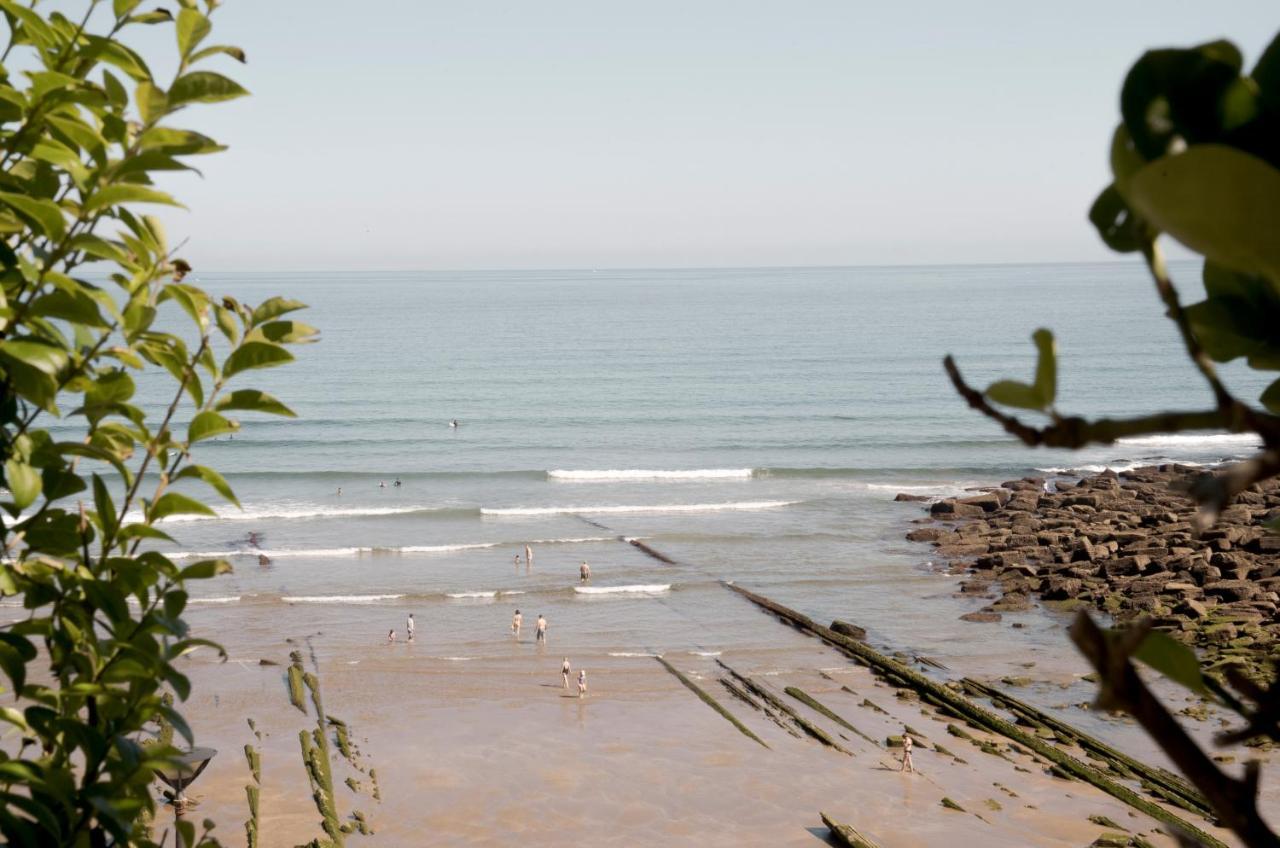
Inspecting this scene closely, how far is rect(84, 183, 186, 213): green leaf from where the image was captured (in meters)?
1.73

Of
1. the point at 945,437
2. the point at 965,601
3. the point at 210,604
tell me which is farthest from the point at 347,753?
the point at 945,437

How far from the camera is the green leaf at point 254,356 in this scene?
6.31 ft

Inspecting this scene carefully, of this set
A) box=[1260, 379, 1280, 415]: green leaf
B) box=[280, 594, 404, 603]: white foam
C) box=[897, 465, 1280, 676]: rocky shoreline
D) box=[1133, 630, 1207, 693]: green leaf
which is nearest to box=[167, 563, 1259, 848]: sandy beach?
box=[280, 594, 404, 603]: white foam

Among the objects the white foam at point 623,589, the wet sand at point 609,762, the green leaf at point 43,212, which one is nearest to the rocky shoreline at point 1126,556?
the wet sand at point 609,762

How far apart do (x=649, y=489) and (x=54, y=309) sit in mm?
43306

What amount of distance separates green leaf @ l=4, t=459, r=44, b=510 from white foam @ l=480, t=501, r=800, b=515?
38.9m

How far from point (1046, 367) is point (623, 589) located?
3044 centimetres

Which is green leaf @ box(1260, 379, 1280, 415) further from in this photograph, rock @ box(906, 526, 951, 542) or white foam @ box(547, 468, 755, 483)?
white foam @ box(547, 468, 755, 483)

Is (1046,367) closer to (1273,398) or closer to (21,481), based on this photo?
(1273,398)

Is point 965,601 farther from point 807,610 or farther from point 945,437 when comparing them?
point 945,437

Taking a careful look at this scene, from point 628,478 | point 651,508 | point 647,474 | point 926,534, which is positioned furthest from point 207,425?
point 647,474

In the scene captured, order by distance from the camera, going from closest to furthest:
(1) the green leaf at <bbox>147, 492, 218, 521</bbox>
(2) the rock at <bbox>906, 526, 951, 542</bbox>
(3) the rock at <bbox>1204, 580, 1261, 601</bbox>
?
(1) the green leaf at <bbox>147, 492, 218, 521</bbox> < (3) the rock at <bbox>1204, 580, 1261, 601</bbox> < (2) the rock at <bbox>906, 526, 951, 542</bbox>

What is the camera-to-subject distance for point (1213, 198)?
61cm

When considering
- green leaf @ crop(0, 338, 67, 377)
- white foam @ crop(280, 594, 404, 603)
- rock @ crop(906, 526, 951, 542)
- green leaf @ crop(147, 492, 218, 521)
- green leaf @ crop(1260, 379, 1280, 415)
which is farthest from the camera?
rock @ crop(906, 526, 951, 542)
